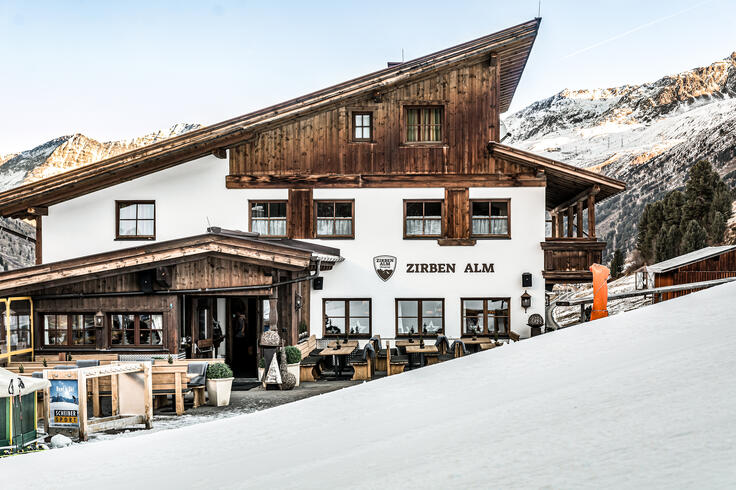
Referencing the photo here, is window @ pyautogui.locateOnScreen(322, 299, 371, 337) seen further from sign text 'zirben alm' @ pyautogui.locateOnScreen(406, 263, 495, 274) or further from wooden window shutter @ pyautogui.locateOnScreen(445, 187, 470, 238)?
wooden window shutter @ pyautogui.locateOnScreen(445, 187, 470, 238)

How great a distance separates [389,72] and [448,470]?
58.0 ft

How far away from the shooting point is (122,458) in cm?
174

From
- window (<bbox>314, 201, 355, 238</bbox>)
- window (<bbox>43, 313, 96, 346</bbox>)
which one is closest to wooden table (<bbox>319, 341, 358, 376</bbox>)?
window (<bbox>314, 201, 355, 238</bbox>)

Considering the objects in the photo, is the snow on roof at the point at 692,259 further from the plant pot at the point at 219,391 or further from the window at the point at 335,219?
the plant pot at the point at 219,391

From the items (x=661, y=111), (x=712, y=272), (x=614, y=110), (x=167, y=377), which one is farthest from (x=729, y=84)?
(x=167, y=377)

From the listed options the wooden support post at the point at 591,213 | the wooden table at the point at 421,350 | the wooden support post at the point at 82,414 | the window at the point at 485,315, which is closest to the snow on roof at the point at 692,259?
the wooden support post at the point at 591,213

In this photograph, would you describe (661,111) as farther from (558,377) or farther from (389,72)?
(558,377)

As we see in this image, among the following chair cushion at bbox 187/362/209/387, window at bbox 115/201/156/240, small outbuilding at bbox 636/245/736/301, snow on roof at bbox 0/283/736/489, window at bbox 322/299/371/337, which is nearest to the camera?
snow on roof at bbox 0/283/736/489

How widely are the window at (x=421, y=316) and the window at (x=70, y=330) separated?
321 inches

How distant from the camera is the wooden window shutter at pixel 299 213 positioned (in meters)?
17.7

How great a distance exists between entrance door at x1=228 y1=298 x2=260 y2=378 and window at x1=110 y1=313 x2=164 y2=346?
344 cm

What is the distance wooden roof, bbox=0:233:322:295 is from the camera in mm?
13533

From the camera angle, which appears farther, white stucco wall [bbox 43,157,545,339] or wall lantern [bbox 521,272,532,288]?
white stucco wall [bbox 43,157,545,339]

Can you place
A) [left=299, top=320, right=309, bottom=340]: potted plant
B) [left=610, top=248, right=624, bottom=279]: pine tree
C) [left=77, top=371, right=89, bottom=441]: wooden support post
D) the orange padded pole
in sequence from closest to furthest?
the orange padded pole
[left=77, top=371, right=89, bottom=441]: wooden support post
[left=299, top=320, right=309, bottom=340]: potted plant
[left=610, top=248, right=624, bottom=279]: pine tree
